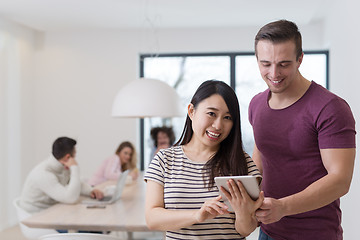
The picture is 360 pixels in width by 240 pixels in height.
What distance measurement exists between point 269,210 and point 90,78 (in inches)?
208

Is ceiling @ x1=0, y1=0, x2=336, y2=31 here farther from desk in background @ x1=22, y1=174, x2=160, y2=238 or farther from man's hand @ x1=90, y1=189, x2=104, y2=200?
desk in background @ x1=22, y1=174, x2=160, y2=238

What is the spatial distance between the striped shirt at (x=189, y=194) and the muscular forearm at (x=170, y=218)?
4 cm

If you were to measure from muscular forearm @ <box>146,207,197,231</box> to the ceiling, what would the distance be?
3534 mm

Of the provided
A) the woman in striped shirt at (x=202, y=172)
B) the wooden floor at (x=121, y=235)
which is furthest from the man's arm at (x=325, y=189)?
the wooden floor at (x=121, y=235)

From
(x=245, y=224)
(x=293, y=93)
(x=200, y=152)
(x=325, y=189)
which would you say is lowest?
(x=245, y=224)

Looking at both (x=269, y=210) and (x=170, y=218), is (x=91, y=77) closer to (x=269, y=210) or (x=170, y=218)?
(x=170, y=218)

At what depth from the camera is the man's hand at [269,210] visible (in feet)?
4.91

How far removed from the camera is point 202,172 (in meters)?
1.61

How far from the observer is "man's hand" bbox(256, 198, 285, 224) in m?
1.50

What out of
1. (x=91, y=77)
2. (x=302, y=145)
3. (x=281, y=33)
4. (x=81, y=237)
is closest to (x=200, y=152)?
(x=302, y=145)

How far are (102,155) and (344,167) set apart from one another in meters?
5.14

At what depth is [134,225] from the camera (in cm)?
276

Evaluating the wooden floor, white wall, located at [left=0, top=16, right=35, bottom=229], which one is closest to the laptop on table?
the wooden floor

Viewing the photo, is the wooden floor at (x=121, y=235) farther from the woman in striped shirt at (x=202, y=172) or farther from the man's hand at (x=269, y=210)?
the man's hand at (x=269, y=210)
